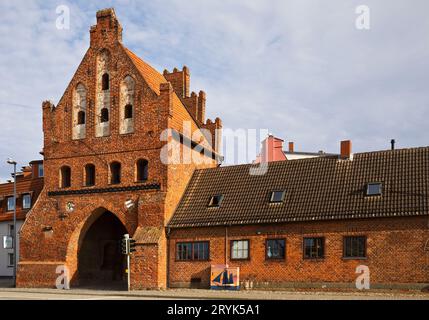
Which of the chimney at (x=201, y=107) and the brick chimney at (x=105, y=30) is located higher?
the brick chimney at (x=105, y=30)

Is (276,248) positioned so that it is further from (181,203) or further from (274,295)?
(181,203)

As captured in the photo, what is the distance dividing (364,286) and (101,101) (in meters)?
18.2

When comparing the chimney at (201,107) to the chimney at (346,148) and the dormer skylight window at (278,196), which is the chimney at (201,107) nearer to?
the dormer skylight window at (278,196)

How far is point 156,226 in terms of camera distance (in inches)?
1232

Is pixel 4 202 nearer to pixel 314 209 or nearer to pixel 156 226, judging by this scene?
pixel 156 226

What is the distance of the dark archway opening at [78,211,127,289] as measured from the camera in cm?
3484

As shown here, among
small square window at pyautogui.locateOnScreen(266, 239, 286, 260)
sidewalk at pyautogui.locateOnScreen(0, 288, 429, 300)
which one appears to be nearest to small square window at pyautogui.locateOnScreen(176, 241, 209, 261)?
sidewalk at pyautogui.locateOnScreen(0, 288, 429, 300)

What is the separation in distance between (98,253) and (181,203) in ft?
23.8

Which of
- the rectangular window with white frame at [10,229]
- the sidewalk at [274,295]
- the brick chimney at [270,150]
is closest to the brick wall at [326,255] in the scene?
the sidewalk at [274,295]

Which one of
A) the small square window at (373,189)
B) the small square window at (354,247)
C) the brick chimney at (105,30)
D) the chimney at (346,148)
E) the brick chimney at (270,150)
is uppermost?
the brick chimney at (105,30)

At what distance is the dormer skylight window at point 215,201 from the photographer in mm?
31595

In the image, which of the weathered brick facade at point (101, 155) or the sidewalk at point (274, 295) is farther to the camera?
the weathered brick facade at point (101, 155)

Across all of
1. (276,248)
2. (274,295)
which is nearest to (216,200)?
(276,248)

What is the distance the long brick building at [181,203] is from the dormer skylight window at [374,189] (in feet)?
0.29
